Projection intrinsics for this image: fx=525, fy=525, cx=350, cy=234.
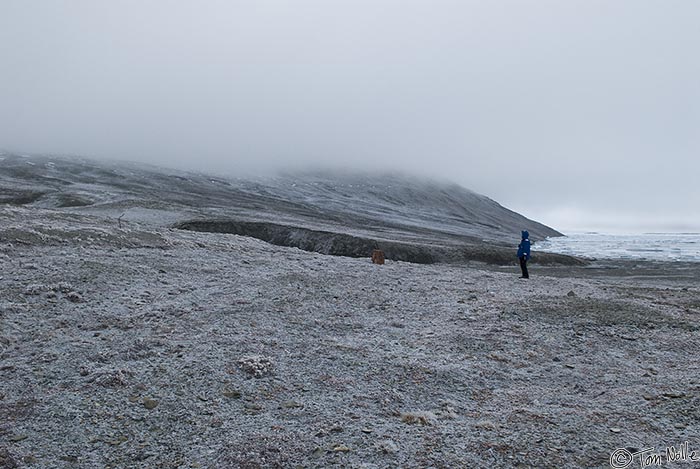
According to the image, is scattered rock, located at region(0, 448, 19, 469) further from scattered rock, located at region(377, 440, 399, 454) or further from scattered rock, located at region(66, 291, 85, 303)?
scattered rock, located at region(66, 291, 85, 303)

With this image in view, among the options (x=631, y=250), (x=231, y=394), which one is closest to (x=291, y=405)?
(x=231, y=394)

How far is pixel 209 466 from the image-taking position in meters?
6.75

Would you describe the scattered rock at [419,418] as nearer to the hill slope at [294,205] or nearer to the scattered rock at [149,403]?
the scattered rock at [149,403]

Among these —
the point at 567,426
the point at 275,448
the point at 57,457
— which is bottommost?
the point at 57,457

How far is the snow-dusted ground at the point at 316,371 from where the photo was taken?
286 inches

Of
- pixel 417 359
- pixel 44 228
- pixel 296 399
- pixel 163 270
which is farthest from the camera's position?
pixel 44 228

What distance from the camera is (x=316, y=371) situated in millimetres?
10156

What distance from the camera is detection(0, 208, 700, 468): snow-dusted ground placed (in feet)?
23.8

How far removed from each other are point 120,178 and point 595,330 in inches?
3756

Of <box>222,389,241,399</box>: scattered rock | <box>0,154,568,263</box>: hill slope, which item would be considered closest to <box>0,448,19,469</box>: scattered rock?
<box>222,389,241,399</box>: scattered rock

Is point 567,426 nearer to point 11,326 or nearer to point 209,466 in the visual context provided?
point 209,466

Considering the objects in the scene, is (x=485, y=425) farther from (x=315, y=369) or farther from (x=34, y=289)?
(x=34, y=289)

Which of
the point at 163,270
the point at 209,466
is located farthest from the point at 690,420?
the point at 163,270

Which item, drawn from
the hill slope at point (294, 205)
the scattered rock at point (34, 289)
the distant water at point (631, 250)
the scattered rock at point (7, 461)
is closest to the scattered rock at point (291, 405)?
the scattered rock at point (7, 461)
